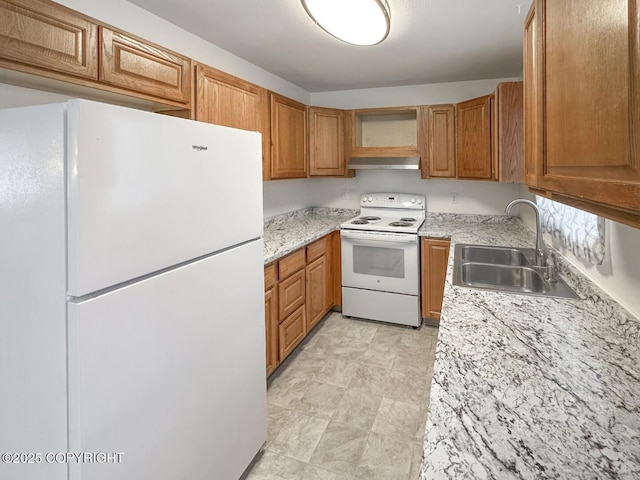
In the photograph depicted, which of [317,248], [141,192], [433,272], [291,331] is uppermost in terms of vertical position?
[141,192]

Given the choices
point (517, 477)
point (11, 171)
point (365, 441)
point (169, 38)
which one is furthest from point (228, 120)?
point (517, 477)

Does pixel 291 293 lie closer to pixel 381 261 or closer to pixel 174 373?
pixel 381 261

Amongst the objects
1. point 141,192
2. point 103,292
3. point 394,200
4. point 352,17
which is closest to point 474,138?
point 394,200

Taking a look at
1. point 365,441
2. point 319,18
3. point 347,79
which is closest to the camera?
point 319,18

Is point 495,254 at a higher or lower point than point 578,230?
lower

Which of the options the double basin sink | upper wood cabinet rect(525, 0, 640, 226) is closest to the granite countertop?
the double basin sink

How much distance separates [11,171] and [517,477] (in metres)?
1.34

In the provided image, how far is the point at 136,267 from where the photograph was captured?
1.04 meters

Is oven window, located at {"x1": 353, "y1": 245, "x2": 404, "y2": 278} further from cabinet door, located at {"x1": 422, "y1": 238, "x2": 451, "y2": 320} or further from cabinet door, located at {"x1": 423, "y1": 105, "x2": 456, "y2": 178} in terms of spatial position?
cabinet door, located at {"x1": 423, "y1": 105, "x2": 456, "y2": 178}

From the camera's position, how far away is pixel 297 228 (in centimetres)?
331

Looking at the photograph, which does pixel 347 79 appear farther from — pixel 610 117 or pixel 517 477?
pixel 517 477

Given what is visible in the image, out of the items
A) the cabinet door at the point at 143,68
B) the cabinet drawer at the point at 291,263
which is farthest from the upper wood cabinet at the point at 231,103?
the cabinet drawer at the point at 291,263

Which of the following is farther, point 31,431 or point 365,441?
point 365,441

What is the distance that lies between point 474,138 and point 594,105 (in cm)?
254
